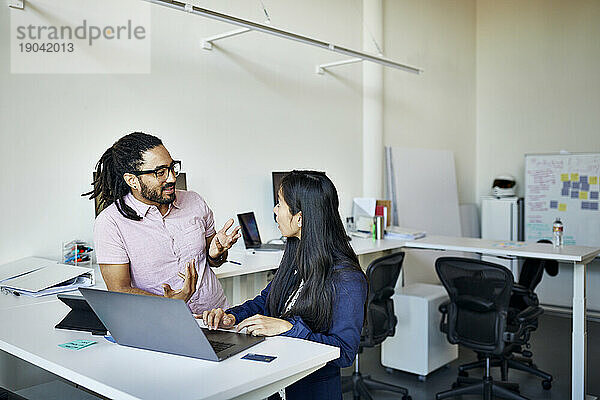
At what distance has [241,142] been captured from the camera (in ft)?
14.6

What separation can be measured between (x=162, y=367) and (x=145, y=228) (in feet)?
2.64

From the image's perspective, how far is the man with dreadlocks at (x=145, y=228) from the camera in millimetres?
2240

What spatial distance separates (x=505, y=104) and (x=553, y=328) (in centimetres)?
285

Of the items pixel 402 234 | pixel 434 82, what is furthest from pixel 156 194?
pixel 434 82

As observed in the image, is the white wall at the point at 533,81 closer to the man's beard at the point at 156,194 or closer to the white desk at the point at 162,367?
the man's beard at the point at 156,194

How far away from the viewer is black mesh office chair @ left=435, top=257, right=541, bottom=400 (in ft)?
11.8

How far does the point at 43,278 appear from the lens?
9.12 ft

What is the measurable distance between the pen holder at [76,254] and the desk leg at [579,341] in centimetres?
299

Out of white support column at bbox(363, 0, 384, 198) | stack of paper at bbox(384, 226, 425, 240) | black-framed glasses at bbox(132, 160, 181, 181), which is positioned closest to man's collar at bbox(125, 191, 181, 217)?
black-framed glasses at bbox(132, 160, 181, 181)

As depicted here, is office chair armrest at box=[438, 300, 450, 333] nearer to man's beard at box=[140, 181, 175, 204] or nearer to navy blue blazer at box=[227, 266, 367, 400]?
navy blue blazer at box=[227, 266, 367, 400]

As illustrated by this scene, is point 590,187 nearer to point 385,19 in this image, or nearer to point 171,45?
point 385,19

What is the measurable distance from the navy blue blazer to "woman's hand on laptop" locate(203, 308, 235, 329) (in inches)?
8.2

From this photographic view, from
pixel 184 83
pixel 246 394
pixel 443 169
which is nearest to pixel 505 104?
pixel 443 169

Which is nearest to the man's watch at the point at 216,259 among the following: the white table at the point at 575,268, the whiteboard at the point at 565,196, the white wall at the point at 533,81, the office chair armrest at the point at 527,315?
the office chair armrest at the point at 527,315
